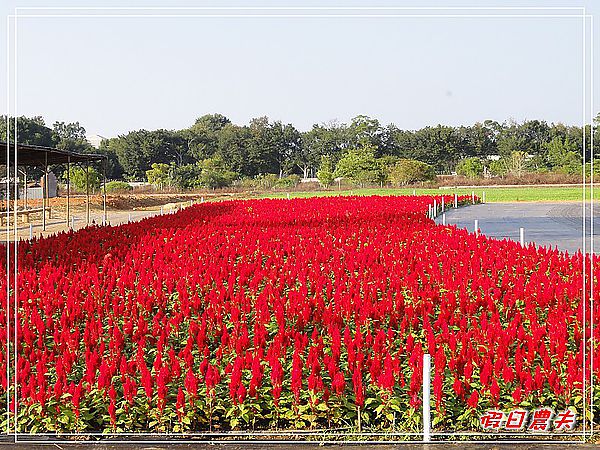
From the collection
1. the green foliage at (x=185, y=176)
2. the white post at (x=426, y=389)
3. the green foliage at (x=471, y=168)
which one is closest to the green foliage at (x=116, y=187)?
the green foliage at (x=185, y=176)

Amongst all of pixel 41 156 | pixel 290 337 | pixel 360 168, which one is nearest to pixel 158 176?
pixel 360 168

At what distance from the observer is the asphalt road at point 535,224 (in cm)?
1725

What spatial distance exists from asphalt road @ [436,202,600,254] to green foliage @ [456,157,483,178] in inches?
1235

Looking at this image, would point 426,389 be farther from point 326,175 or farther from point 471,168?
point 471,168

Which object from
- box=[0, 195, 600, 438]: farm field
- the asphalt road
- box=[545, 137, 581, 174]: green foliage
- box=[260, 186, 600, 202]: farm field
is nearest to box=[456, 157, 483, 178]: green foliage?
box=[260, 186, 600, 202]: farm field

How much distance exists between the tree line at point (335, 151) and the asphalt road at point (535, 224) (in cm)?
2771

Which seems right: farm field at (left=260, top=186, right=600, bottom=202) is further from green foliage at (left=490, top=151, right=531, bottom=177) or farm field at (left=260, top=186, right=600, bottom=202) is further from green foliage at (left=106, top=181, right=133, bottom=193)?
green foliage at (left=106, top=181, right=133, bottom=193)

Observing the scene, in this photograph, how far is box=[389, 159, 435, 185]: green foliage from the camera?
6008 cm

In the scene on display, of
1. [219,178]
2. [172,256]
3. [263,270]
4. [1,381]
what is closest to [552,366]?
[1,381]

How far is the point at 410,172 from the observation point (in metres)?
Answer: 60.1

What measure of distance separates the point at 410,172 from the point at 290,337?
55.3 m

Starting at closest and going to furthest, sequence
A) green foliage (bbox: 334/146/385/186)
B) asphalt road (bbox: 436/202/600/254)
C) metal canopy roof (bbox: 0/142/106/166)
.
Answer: metal canopy roof (bbox: 0/142/106/166)
asphalt road (bbox: 436/202/600/254)
green foliage (bbox: 334/146/385/186)

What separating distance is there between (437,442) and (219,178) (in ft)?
178

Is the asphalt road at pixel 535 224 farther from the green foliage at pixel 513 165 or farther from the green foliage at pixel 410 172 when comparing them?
the green foliage at pixel 513 165
